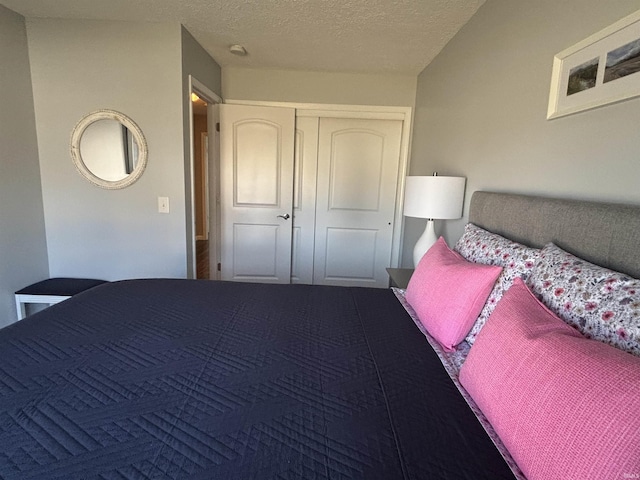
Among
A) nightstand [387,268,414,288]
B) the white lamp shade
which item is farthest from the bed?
nightstand [387,268,414,288]

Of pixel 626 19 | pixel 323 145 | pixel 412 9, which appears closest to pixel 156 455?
pixel 626 19

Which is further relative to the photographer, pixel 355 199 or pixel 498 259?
pixel 355 199

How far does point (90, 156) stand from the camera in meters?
2.60

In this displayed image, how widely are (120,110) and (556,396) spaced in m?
3.00

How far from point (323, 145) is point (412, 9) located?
162cm

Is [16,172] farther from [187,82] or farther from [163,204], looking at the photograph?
[187,82]

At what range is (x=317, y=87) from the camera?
3396mm

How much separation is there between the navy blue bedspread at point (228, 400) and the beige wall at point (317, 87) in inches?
104

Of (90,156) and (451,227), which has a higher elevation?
(90,156)

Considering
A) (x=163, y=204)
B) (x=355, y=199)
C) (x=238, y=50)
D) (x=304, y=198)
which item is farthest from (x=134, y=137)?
(x=355, y=199)

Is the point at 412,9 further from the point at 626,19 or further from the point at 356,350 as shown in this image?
the point at 356,350

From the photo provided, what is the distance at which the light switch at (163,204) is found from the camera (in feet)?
8.64

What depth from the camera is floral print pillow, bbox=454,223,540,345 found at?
44.7 inches

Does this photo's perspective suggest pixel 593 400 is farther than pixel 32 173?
No
